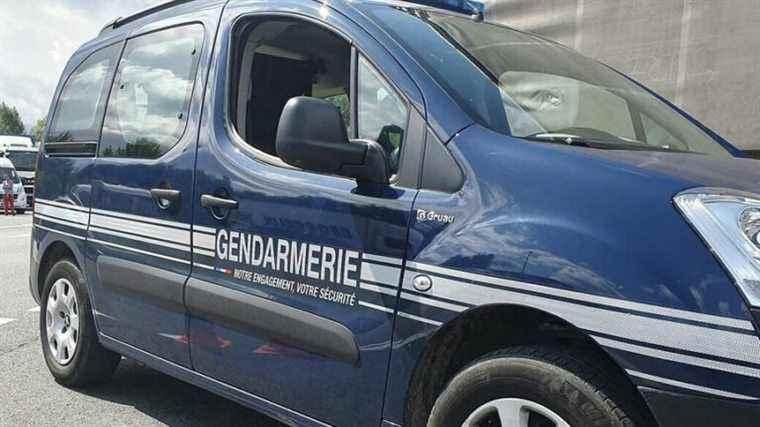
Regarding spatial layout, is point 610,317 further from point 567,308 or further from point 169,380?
point 169,380

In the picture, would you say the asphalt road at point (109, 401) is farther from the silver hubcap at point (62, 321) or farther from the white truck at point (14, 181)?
the white truck at point (14, 181)

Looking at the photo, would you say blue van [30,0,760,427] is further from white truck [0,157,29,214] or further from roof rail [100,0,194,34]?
white truck [0,157,29,214]

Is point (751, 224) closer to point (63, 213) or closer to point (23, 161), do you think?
point (63, 213)

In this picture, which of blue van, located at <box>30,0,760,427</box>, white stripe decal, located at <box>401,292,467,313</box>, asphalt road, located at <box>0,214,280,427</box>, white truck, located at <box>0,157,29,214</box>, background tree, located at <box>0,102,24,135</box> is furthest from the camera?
background tree, located at <box>0,102,24,135</box>

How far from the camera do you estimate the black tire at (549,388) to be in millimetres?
1721

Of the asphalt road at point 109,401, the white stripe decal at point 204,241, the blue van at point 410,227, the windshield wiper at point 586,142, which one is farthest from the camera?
the asphalt road at point 109,401

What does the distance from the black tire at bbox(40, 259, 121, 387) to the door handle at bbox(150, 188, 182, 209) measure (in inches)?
37.7

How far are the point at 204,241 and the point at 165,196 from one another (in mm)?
336

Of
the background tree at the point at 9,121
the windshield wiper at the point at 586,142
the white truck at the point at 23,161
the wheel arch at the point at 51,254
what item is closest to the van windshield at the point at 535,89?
the windshield wiper at the point at 586,142

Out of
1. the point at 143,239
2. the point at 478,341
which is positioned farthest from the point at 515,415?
the point at 143,239

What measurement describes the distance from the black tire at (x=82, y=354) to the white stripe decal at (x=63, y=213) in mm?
256

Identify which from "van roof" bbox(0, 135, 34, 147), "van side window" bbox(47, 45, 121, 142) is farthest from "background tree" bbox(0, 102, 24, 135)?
"van side window" bbox(47, 45, 121, 142)

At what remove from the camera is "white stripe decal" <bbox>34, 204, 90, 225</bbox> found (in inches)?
143

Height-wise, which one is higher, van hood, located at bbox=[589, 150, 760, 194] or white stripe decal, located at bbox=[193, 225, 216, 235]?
van hood, located at bbox=[589, 150, 760, 194]
